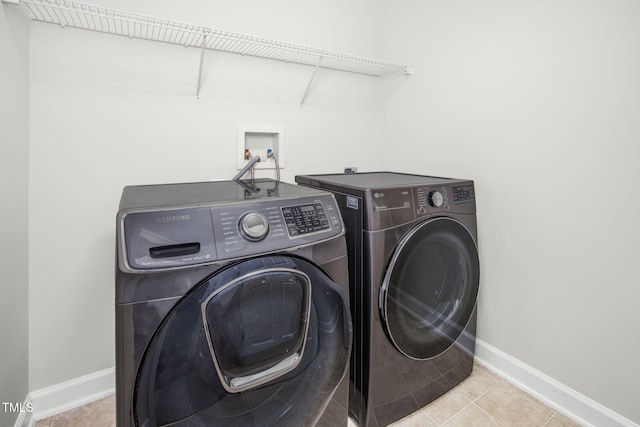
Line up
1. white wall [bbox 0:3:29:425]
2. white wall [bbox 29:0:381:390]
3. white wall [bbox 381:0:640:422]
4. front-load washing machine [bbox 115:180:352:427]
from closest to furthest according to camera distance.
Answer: front-load washing machine [bbox 115:180:352:427], white wall [bbox 0:3:29:425], white wall [bbox 381:0:640:422], white wall [bbox 29:0:381:390]

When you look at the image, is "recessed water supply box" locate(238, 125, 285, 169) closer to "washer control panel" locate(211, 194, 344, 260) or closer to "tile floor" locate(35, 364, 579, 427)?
"washer control panel" locate(211, 194, 344, 260)

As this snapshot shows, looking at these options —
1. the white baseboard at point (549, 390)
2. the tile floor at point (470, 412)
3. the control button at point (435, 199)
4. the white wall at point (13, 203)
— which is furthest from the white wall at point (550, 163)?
the white wall at point (13, 203)

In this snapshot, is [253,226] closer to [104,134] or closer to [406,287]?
[406,287]

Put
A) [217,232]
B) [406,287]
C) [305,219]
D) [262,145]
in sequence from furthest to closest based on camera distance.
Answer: [262,145], [406,287], [305,219], [217,232]

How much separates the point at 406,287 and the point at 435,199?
15.4 inches

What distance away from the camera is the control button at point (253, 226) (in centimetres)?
87

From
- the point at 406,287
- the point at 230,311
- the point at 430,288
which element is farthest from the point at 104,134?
the point at 430,288

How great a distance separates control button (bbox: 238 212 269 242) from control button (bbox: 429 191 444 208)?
0.76 m

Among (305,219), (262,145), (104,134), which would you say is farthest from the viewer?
(262,145)


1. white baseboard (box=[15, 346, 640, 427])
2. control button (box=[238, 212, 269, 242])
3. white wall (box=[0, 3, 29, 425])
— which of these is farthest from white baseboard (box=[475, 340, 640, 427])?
white wall (box=[0, 3, 29, 425])

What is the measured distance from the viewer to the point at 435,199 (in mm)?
1348

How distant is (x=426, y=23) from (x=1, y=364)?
247 cm

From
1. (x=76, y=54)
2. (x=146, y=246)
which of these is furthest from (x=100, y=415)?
(x=76, y=54)

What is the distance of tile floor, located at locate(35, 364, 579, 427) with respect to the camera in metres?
1.35
